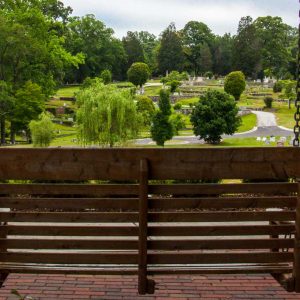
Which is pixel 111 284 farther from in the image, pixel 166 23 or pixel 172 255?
pixel 166 23

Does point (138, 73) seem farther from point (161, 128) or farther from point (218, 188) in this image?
point (218, 188)

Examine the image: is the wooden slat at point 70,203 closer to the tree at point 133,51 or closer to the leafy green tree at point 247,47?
the leafy green tree at point 247,47

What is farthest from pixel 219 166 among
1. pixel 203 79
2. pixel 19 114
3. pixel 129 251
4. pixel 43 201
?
pixel 203 79

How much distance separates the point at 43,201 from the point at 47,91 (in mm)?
34214

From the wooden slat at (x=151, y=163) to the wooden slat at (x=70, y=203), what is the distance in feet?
0.37

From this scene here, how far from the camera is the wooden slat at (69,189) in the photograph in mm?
2350

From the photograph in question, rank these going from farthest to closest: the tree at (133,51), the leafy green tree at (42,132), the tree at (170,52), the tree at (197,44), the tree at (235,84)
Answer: the tree at (133,51) < the tree at (197,44) < the tree at (170,52) < the tree at (235,84) < the leafy green tree at (42,132)

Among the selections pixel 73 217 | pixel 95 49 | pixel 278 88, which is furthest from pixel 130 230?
pixel 95 49

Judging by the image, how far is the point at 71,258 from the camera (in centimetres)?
244

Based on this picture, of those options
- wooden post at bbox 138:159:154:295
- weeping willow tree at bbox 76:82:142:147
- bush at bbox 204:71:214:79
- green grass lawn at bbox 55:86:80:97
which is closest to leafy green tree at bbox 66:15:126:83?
green grass lawn at bbox 55:86:80:97

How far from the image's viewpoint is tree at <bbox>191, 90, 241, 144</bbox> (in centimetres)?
3450

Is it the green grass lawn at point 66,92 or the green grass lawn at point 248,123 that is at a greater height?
the green grass lawn at point 66,92

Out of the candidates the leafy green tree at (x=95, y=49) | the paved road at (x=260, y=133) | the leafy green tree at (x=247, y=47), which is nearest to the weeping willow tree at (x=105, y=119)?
the paved road at (x=260, y=133)

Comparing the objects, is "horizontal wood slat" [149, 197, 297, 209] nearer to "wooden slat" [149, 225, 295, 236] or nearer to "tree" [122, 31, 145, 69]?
"wooden slat" [149, 225, 295, 236]
